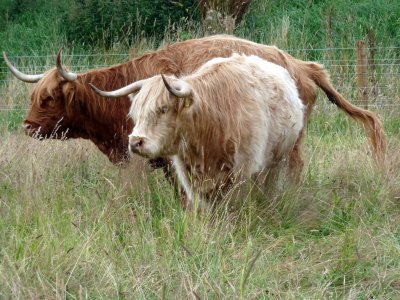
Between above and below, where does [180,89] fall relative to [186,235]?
above

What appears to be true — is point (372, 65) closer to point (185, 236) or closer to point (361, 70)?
point (361, 70)

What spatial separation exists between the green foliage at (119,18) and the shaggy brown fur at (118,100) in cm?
596

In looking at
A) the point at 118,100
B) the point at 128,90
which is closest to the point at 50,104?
the point at 118,100

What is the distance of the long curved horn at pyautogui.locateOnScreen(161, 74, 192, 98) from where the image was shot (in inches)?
211

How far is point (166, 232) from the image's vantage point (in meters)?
4.94

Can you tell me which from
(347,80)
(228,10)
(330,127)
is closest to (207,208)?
(330,127)

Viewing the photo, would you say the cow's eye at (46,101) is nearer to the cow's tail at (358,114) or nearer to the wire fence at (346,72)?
the cow's tail at (358,114)

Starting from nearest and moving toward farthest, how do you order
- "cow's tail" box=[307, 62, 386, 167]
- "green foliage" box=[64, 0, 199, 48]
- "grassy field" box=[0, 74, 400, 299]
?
"grassy field" box=[0, 74, 400, 299]
"cow's tail" box=[307, 62, 386, 167]
"green foliage" box=[64, 0, 199, 48]

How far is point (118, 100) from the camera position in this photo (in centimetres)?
723

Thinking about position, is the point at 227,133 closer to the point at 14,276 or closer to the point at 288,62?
the point at 288,62

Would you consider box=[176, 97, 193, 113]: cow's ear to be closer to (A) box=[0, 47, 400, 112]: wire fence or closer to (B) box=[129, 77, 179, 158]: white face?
(B) box=[129, 77, 179, 158]: white face

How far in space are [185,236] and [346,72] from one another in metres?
6.46

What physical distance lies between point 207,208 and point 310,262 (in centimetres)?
102

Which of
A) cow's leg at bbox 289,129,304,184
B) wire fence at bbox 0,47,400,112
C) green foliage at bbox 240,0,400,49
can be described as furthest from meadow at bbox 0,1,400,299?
green foliage at bbox 240,0,400,49
